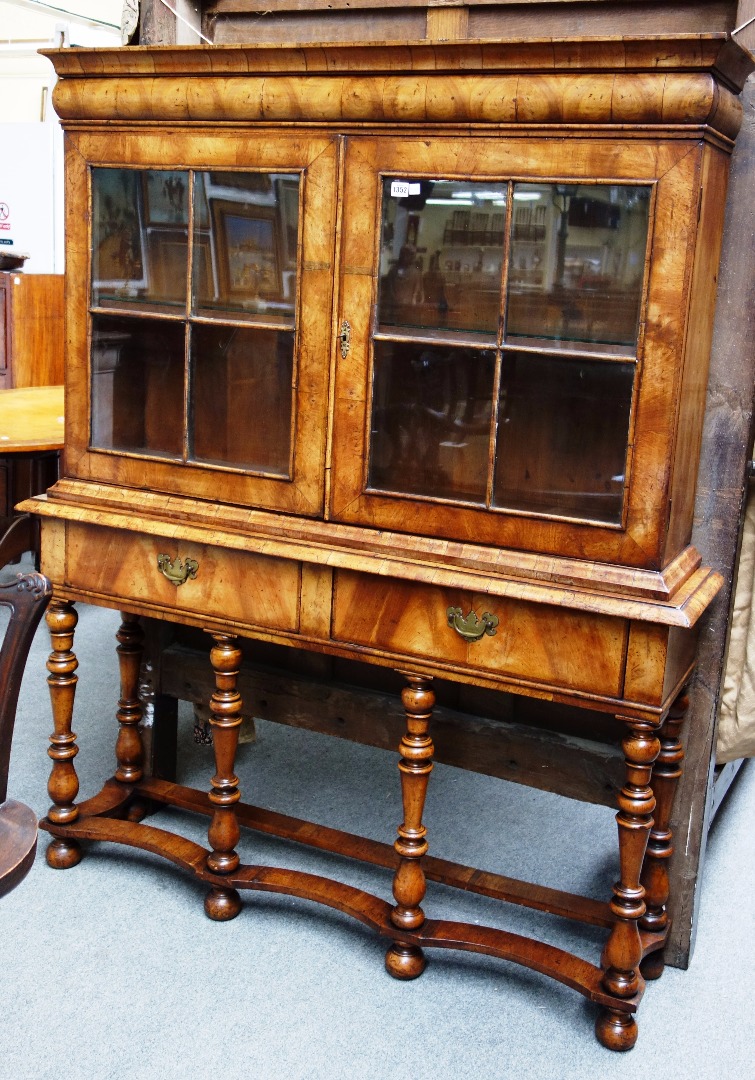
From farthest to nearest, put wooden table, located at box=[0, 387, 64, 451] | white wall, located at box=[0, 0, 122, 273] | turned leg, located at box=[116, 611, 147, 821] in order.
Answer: white wall, located at box=[0, 0, 122, 273]
wooden table, located at box=[0, 387, 64, 451]
turned leg, located at box=[116, 611, 147, 821]

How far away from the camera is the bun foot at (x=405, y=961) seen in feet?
7.52

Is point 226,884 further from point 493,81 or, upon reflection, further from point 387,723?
point 493,81

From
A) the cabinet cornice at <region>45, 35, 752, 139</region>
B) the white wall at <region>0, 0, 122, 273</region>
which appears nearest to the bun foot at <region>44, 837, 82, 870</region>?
the cabinet cornice at <region>45, 35, 752, 139</region>

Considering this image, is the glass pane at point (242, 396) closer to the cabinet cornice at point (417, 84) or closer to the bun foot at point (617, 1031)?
the cabinet cornice at point (417, 84)

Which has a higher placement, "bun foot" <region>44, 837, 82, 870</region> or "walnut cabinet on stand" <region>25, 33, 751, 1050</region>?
"walnut cabinet on stand" <region>25, 33, 751, 1050</region>

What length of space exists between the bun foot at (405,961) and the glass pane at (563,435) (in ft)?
3.08

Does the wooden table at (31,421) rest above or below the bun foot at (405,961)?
above

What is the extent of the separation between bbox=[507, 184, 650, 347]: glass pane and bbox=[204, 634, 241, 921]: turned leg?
2.92 feet

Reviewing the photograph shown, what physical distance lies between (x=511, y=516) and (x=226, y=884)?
104 cm

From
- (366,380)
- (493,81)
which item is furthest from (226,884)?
(493,81)

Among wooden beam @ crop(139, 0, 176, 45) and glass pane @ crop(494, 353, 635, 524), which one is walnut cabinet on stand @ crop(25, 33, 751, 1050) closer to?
glass pane @ crop(494, 353, 635, 524)

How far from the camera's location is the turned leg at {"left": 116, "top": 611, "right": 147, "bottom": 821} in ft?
9.23

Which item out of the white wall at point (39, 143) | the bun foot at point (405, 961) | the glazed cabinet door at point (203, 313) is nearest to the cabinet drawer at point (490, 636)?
the glazed cabinet door at point (203, 313)

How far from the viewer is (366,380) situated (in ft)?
7.01
